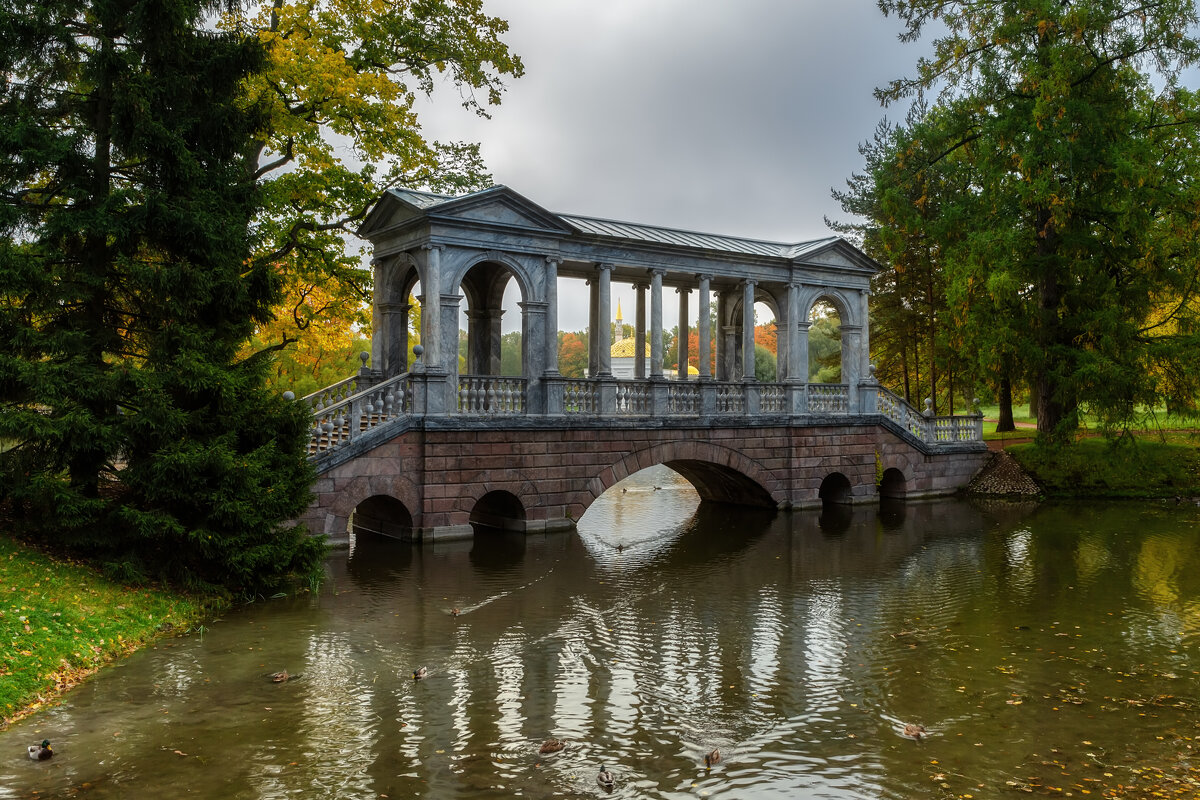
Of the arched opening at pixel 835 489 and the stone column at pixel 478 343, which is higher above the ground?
the stone column at pixel 478 343

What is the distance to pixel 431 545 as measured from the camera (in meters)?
17.1

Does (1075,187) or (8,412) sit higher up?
(1075,187)

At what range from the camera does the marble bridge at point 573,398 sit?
17203 mm

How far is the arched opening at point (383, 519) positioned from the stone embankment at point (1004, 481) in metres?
17.7

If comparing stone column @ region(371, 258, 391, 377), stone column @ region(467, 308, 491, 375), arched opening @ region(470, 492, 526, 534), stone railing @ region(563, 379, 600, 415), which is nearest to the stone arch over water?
stone railing @ region(563, 379, 600, 415)

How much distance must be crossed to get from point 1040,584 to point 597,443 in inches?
359

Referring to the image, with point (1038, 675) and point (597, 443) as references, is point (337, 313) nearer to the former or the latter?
point (597, 443)

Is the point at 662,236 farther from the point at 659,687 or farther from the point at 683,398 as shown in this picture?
the point at 659,687

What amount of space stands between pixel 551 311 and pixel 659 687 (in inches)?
449

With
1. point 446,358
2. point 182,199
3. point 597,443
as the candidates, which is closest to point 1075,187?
point 597,443

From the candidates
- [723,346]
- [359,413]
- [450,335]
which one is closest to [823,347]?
[723,346]

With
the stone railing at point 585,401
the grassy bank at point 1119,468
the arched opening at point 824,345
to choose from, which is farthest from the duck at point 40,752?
the arched opening at point 824,345

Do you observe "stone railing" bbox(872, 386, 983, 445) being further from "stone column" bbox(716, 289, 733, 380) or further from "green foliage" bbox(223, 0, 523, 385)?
"green foliage" bbox(223, 0, 523, 385)

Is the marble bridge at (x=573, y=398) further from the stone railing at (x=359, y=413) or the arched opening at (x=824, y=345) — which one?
the arched opening at (x=824, y=345)
